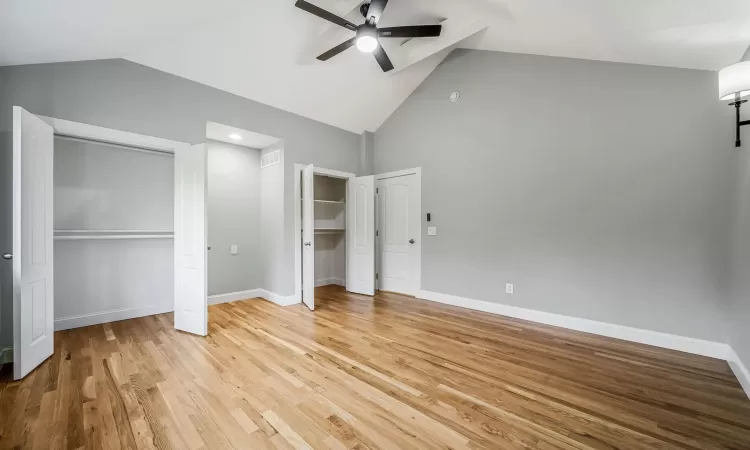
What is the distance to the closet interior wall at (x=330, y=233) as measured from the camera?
5680 mm

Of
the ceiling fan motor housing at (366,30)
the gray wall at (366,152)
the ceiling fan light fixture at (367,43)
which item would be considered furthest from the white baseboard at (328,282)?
the ceiling fan motor housing at (366,30)

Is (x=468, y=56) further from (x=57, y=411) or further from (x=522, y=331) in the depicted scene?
(x=57, y=411)

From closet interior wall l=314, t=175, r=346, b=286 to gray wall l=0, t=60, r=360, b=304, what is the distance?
1.08 m

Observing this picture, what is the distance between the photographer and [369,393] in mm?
2021

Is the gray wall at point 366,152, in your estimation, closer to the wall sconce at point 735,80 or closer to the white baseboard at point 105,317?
the white baseboard at point 105,317

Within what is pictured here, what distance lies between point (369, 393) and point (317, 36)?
149 inches

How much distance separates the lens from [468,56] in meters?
4.21

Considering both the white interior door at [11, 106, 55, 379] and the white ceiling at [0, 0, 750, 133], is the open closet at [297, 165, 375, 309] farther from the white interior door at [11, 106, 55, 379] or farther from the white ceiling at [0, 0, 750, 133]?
the white interior door at [11, 106, 55, 379]

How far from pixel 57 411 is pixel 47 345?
3.87 ft

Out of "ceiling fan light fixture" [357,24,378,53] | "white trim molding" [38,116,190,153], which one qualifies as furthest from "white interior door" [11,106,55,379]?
"ceiling fan light fixture" [357,24,378,53]

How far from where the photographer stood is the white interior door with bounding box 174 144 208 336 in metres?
3.15

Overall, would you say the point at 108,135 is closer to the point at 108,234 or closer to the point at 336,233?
the point at 108,234

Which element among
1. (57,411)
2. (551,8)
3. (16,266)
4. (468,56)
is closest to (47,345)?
(16,266)

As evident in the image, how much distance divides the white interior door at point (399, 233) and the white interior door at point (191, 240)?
9.76 ft
